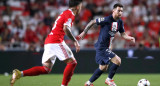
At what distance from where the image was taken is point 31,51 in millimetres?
13359

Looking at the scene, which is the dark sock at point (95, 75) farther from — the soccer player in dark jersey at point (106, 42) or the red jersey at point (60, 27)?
the red jersey at point (60, 27)

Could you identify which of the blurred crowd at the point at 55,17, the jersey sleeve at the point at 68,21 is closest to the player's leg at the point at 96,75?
the jersey sleeve at the point at 68,21

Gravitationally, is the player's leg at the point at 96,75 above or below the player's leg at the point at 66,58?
below

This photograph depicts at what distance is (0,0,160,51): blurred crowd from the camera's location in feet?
48.6

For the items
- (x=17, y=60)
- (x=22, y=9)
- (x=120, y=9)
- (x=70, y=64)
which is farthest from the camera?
(x=22, y=9)

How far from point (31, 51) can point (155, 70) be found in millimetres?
4500

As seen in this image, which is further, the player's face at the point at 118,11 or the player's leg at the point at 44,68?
the player's face at the point at 118,11

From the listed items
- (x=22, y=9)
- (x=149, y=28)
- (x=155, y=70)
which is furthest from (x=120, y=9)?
(x=22, y=9)

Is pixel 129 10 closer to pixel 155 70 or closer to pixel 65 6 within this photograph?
pixel 65 6

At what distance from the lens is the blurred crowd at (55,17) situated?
48.6 feet

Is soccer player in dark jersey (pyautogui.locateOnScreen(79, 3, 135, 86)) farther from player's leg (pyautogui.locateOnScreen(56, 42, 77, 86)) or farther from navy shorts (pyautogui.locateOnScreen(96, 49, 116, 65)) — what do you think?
player's leg (pyautogui.locateOnScreen(56, 42, 77, 86))

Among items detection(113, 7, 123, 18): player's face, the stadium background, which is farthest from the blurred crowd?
detection(113, 7, 123, 18): player's face

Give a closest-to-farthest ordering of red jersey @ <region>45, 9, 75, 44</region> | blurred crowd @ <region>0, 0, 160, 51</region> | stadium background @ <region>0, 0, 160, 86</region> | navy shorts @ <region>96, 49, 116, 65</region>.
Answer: red jersey @ <region>45, 9, 75, 44</region> → navy shorts @ <region>96, 49, 116, 65</region> → stadium background @ <region>0, 0, 160, 86</region> → blurred crowd @ <region>0, 0, 160, 51</region>

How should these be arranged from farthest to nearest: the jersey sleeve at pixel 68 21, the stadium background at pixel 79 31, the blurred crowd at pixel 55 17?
the blurred crowd at pixel 55 17 < the stadium background at pixel 79 31 < the jersey sleeve at pixel 68 21
